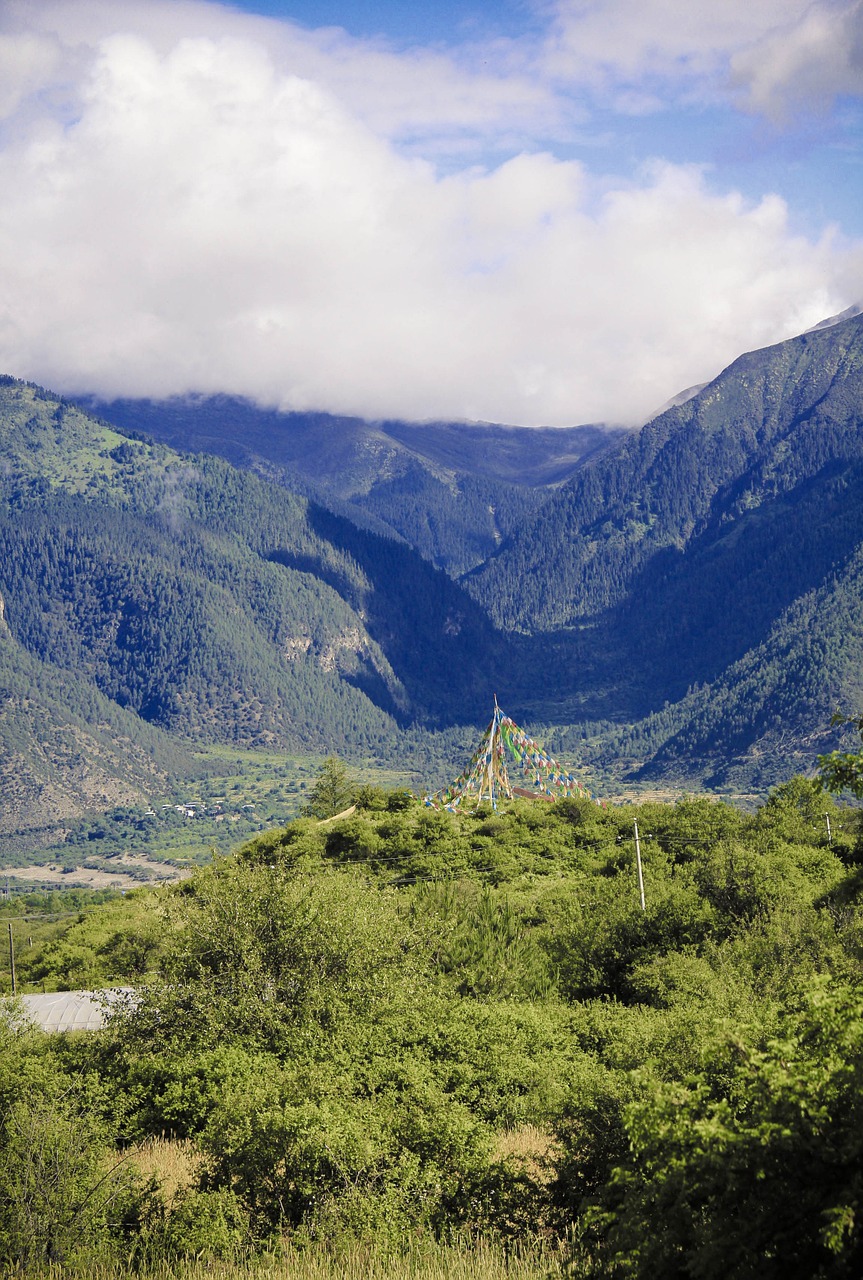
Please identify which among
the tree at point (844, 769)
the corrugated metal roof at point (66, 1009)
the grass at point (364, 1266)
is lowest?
the corrugated metal roof at point (66, 1009)

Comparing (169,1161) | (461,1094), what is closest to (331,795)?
(169,1161)

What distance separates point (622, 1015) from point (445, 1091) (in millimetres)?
8443

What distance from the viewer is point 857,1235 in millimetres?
13727

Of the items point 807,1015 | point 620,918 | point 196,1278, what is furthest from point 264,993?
point 807,1015

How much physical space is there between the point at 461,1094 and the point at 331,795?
89.6 metres

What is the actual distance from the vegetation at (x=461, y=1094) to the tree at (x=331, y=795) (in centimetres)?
5902

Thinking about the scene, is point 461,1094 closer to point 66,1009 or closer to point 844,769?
point 844,769

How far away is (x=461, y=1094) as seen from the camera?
104 ft

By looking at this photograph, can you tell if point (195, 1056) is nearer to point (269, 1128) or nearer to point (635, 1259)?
point (269, 1128)

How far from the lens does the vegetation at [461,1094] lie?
15141 mm

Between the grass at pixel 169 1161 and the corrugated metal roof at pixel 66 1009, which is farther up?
the grass at pixel 169 1161

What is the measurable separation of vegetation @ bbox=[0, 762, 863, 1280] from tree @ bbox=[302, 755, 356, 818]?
5902cm

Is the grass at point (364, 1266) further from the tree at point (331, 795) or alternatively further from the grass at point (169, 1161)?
the tree at point (331, 795)

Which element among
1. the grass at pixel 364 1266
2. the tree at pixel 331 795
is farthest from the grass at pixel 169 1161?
the tree at pixel 331 795
